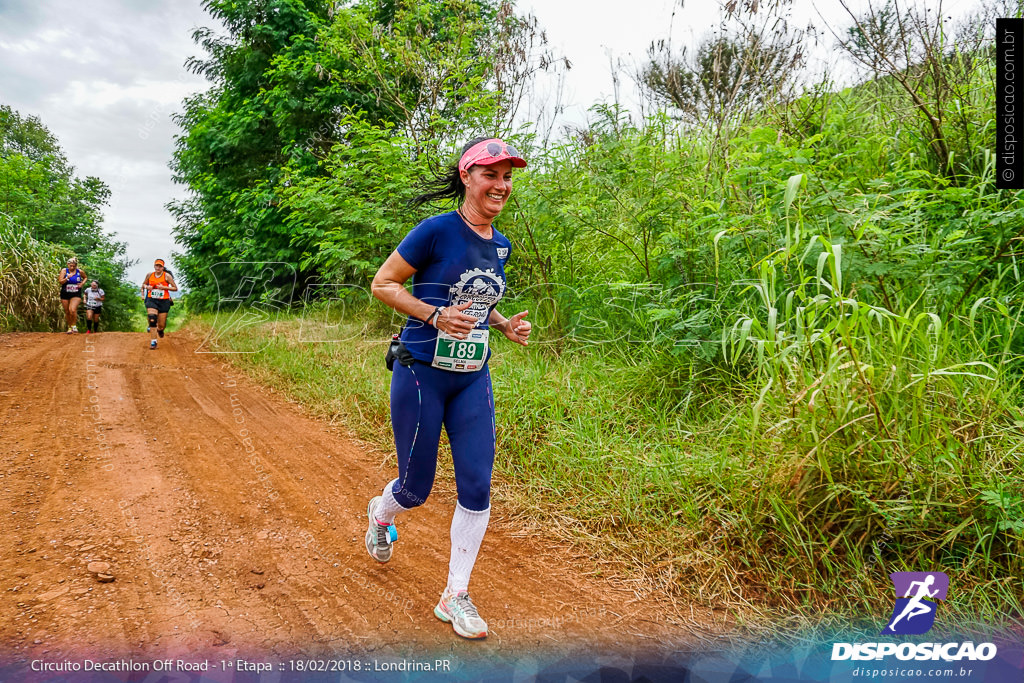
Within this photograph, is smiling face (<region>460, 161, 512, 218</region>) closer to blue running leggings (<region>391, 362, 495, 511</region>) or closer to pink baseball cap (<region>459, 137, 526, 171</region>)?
pink baseball cap (<region>459, 137, 526, 171</region>)

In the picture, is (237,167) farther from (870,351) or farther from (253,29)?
(870,351)

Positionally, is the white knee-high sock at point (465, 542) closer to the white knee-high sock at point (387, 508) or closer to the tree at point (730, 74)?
the white knee-high sock at point (387, 508)

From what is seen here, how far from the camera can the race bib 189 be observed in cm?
245

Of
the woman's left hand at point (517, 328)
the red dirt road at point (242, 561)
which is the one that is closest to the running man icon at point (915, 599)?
the red dirt road at point (242, 561)

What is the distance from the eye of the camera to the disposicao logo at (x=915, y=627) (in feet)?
7.48

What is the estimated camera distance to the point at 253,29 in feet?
40.5

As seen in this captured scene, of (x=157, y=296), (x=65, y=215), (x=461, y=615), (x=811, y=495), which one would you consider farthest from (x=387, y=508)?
(x=65, y=215)

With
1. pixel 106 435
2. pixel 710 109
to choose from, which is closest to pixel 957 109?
pixel 710 109

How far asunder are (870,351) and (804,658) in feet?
5.10

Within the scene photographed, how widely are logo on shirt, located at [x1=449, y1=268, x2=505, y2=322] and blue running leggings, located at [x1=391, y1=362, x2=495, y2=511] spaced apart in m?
0.30

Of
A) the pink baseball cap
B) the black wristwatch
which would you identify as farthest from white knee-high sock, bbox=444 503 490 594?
the pink baseball cap

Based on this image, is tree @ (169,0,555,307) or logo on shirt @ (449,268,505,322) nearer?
logo on shirt @ (449,268,505,322)

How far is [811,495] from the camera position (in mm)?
2760

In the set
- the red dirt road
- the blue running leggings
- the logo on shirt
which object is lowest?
the red dirt road
